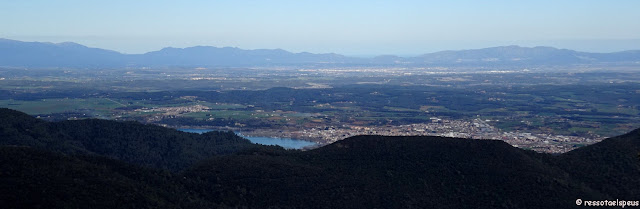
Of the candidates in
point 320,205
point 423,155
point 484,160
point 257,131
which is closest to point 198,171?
point 320,205

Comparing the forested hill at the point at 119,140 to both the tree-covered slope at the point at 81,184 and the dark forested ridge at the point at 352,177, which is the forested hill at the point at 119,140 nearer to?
the dark forested ridge at the point at 352,177

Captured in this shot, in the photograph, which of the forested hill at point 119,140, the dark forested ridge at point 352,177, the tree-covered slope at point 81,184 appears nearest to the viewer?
the tree-covered slope at point 81,184

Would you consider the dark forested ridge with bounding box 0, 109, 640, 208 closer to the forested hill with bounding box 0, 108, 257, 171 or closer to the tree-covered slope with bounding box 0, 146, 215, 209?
the tree-covered slope with bounding box 0, 146, 215, 209

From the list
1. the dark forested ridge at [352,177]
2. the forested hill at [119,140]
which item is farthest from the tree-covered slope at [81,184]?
the forested hill at [119,140]

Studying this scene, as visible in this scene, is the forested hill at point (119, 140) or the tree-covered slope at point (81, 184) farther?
the forested hill at point (119, 140)

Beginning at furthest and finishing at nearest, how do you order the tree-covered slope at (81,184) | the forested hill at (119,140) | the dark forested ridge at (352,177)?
the forested hill at (119,140)
the dark forested ridge at (352,177)
the tree-covered slope at (81,184)

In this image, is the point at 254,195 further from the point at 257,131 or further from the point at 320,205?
the point at 257,131

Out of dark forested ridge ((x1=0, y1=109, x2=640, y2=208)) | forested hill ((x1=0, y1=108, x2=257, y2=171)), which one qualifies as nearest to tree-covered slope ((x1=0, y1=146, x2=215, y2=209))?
dark forested ridge ((x1=0, y1=109, x2=640, y2=208))
